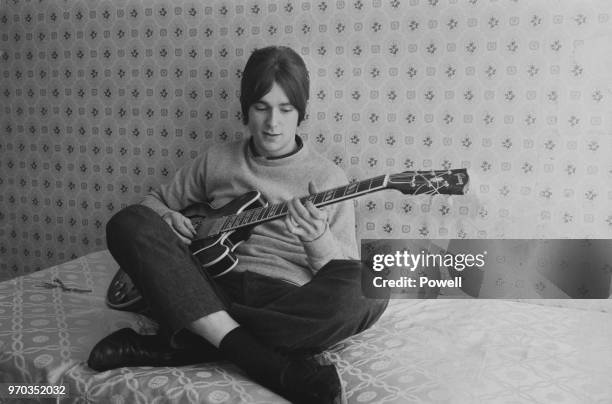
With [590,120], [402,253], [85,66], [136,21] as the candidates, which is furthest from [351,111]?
[85,66]

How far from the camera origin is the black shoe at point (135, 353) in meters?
0.80

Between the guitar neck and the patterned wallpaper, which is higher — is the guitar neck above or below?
below

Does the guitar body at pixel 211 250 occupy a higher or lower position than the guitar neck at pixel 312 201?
lower

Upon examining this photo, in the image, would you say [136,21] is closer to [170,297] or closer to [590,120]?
[170,297]

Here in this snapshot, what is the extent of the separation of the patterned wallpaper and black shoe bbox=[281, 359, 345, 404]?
0.50 m

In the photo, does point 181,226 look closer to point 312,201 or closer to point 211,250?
point 211,250

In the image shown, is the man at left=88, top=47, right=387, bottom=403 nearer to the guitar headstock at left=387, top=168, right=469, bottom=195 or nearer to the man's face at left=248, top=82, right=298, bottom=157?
the man's face at left=248, top=82, right=298, bottom=157

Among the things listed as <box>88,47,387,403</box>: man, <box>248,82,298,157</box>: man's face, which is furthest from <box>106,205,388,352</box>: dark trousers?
<box>248,82,298,157</box>: man's face

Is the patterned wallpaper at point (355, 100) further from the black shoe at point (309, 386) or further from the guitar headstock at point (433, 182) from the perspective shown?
the black shoe at point (309, 386)

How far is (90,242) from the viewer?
148cm

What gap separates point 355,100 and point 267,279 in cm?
45

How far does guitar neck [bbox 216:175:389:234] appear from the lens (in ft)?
2.87

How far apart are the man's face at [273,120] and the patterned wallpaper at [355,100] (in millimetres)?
168
